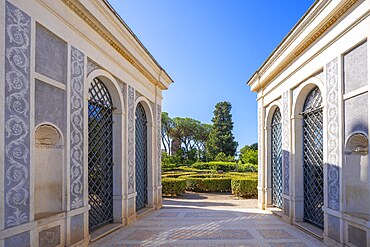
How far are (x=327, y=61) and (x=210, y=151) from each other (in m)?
38.2

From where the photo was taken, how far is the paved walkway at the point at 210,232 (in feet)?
18.3

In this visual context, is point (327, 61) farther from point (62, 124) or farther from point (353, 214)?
point (62, 124)

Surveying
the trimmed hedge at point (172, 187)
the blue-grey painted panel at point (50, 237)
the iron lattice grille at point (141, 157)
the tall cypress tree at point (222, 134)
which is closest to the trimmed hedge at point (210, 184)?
the trimmed hedge at point (172, 187)

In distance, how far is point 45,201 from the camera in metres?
4.63

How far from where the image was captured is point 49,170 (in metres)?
4.67

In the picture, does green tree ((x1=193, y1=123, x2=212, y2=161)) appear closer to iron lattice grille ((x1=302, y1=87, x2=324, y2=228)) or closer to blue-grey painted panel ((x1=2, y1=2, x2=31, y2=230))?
iron lattice grille ((x1=302, y1=87, x2=324, y2=228))

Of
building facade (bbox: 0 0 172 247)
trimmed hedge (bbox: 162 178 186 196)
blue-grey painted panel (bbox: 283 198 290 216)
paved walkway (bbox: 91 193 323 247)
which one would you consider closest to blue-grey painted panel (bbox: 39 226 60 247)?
building facade (bbox: 0 0 172 247)

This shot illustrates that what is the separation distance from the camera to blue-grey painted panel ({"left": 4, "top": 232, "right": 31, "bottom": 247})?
350 cm

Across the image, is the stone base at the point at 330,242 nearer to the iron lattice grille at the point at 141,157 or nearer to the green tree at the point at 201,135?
the iron lattice grille at the point at 141,157

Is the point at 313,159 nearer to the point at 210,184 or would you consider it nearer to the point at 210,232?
the point at 210,232

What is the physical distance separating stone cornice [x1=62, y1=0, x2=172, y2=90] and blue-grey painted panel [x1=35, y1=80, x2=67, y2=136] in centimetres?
164

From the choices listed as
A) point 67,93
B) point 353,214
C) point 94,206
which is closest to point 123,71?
point 67,93

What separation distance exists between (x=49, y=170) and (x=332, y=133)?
552 cm

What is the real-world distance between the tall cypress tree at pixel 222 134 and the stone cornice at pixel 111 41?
110ft
